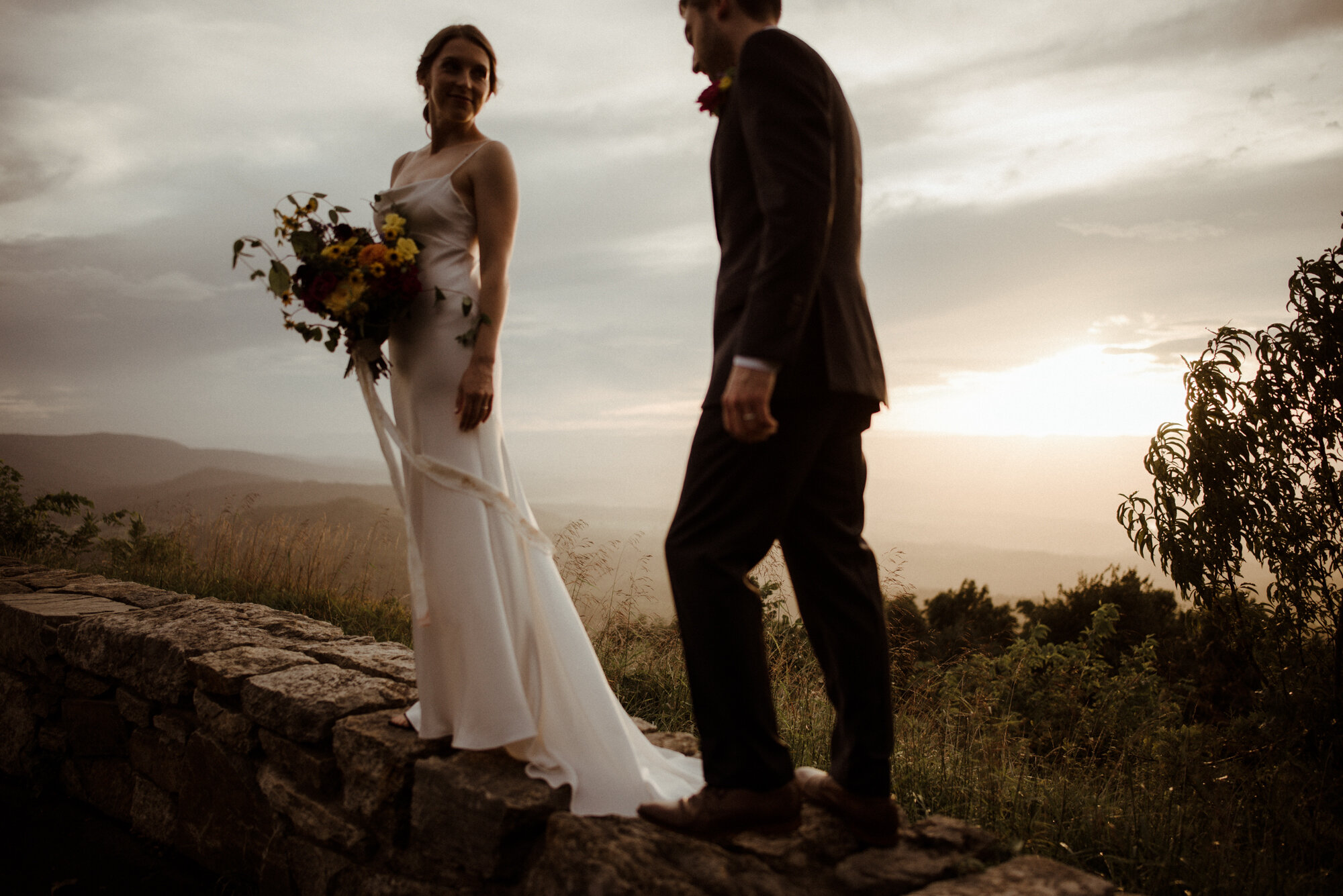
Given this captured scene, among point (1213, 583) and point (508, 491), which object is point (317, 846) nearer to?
point (508, 491)

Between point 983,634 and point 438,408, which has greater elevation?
point 438,408

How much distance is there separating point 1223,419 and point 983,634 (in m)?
5.34

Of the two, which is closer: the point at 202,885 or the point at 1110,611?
the point at 202,885

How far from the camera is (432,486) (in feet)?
9.07

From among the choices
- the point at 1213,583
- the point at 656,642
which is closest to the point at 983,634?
the point at 1213,583

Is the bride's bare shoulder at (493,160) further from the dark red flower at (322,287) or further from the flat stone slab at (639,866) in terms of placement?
the flat stone slab at (639,866)

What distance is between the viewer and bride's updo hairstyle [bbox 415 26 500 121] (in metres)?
2.88

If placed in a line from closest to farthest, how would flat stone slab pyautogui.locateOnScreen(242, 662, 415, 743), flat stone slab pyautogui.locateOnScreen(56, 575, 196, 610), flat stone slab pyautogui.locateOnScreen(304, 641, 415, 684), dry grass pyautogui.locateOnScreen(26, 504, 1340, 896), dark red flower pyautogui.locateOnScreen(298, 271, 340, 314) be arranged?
dry grass pyautogui.locateOnScreen(26, 504, 1340, 896) < dark red flower pyautogui.locateOnScreen(298, 271, 340, 314) < flat stone slab pyautogui.locateOnScreen(242, 662, 415, 743) < flat stone slab pyautogui.locateOnScreen(304, 641, 415, 684) < flat stone slab pyautogui.locateOnScreen(56, 575, 196, 610)

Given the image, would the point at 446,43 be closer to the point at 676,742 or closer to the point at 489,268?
the point at 489,268

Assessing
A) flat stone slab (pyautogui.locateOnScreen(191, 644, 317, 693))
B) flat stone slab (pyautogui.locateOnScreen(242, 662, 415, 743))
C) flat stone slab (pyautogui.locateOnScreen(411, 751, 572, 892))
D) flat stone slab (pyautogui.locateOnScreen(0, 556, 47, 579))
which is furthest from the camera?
flat stone slab (pyautogui.locateOnScreen(0, 556, 47, 579))

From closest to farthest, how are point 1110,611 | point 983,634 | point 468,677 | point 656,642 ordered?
1. point 468,677
2. point 656,642
3. point 1110,611
4. point 983,634

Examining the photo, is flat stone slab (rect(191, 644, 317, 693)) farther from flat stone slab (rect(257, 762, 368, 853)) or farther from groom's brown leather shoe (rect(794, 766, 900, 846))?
groom's brown leather shoe (rect(794, 766, 900, 846))

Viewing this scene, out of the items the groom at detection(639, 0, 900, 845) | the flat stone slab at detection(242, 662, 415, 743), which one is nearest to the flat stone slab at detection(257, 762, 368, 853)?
the flat stone slab at detection(242, 662, 415, 743)

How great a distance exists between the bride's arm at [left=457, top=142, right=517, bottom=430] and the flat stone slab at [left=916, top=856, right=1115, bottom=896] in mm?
1905
